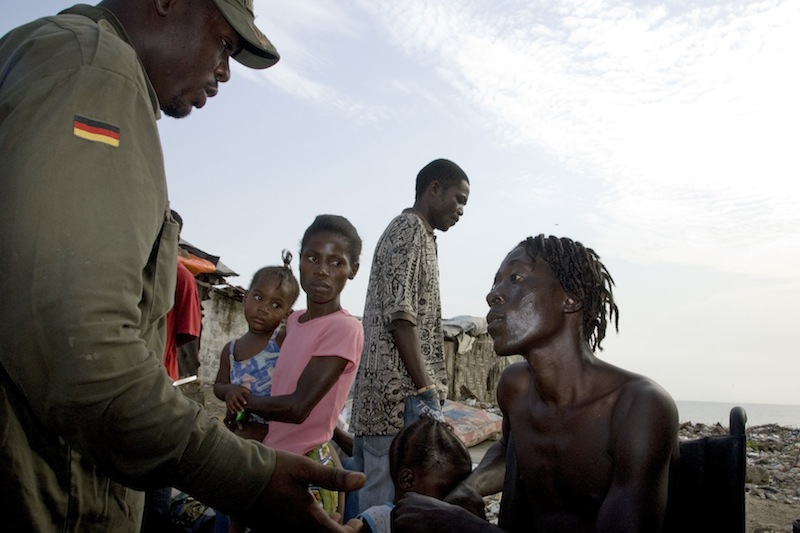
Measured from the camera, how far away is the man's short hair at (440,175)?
3867 mm

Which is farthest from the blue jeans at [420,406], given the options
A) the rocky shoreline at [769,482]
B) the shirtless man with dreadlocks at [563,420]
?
the rocky shoreline at [769,482]

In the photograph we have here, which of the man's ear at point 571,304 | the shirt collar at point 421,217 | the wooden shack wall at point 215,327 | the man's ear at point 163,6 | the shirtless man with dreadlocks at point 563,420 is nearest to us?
the man's ear at point 163,6

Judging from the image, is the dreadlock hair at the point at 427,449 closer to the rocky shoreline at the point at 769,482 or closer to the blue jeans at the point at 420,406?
the blue jeans at the point at 420,406

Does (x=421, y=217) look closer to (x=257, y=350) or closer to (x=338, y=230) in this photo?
(x=338, y=230)

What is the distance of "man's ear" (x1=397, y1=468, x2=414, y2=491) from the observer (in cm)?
303

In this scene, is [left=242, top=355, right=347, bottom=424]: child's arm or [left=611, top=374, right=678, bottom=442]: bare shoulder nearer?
[left=611, top=374, right=678, bottom=442]: bare shoulder

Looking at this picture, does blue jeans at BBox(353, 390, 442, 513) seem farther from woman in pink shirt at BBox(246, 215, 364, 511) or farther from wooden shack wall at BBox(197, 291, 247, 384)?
wooden shack wall at BBox(197, 291, 247, 384)

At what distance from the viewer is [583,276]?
243 centimetres

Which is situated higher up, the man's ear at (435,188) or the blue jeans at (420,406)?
the man's ear at (435,188)

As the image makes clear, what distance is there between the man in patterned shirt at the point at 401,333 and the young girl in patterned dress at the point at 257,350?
523mm

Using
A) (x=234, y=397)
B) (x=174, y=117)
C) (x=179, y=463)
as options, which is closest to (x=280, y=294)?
(x=234, y=397)

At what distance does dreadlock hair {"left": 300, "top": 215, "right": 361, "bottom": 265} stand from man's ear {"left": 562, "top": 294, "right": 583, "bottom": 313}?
53.8 inches

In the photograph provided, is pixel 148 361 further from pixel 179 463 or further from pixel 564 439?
pixel 564 439

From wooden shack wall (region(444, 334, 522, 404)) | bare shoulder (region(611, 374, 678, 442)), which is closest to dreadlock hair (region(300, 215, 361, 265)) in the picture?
bare shoulder (region(611, 374, 678, 442))
